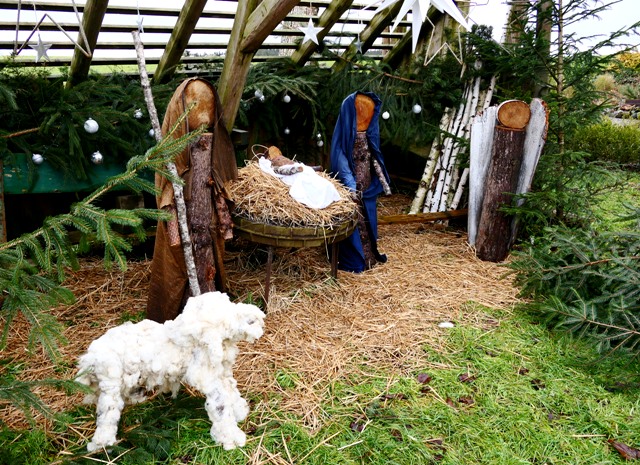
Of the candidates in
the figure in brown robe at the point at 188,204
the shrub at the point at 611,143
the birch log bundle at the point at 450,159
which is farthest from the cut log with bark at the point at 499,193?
the shrub at the point at 611,143

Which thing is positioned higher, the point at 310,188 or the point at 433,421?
the point at 310,188

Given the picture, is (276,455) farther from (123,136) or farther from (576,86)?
(576,86)

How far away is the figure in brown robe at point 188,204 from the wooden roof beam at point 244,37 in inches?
20.0

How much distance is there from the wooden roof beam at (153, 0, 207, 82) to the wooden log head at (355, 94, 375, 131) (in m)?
1.50

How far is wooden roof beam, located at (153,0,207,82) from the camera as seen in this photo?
13.6 feet

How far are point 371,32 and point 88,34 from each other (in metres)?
3.01

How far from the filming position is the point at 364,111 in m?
4.71

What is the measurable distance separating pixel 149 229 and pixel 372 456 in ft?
10.2

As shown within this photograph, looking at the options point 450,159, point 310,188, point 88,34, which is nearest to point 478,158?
point 450,159

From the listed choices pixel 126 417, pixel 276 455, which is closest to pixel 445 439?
pixel 276 455

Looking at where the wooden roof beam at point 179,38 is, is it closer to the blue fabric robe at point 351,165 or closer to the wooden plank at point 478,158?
the blue fabric robe at point 351,165

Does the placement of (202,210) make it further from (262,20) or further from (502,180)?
(502,180)

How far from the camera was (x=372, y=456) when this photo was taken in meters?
2.66

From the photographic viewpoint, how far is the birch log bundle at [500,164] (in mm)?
5000
